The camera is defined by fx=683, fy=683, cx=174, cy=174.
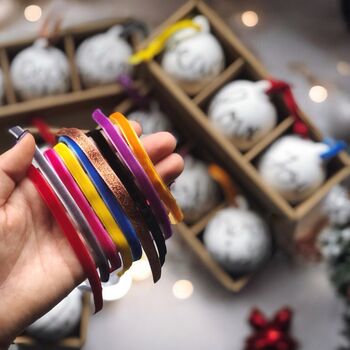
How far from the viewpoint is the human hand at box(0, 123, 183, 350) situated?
711mm

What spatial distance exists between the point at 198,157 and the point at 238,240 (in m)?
0.17

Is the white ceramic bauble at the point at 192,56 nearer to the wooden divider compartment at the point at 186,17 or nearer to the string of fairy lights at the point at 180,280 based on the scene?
the wooden divider compartment at the point at 186,17

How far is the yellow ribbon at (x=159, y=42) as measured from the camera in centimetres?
109

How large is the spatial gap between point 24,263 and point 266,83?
0.51 m

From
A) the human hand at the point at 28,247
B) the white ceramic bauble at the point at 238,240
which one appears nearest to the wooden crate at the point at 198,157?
the white ceramic bauble at the point at 238,240

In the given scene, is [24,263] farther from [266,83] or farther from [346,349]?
[346,349]

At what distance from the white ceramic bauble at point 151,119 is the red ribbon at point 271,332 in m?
0.34

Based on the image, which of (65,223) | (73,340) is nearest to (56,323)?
(73,340)

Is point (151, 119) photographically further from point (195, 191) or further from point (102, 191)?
point (102, 191)

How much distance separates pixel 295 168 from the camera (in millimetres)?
1036

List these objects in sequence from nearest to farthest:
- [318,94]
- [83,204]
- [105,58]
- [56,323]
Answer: [83,204], [56,323], [105,58], [318,94]

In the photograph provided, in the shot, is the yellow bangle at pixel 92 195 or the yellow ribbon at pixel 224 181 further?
the yellow ribbon at pixel 224 181

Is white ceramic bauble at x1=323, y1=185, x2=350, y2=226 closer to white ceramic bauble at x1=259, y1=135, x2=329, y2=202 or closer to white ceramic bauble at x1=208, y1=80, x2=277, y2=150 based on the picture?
white ceramic bauble at x1=259, y1=135, x2=329, y2=202

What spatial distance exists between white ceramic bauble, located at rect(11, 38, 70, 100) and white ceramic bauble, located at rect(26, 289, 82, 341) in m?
0.34
